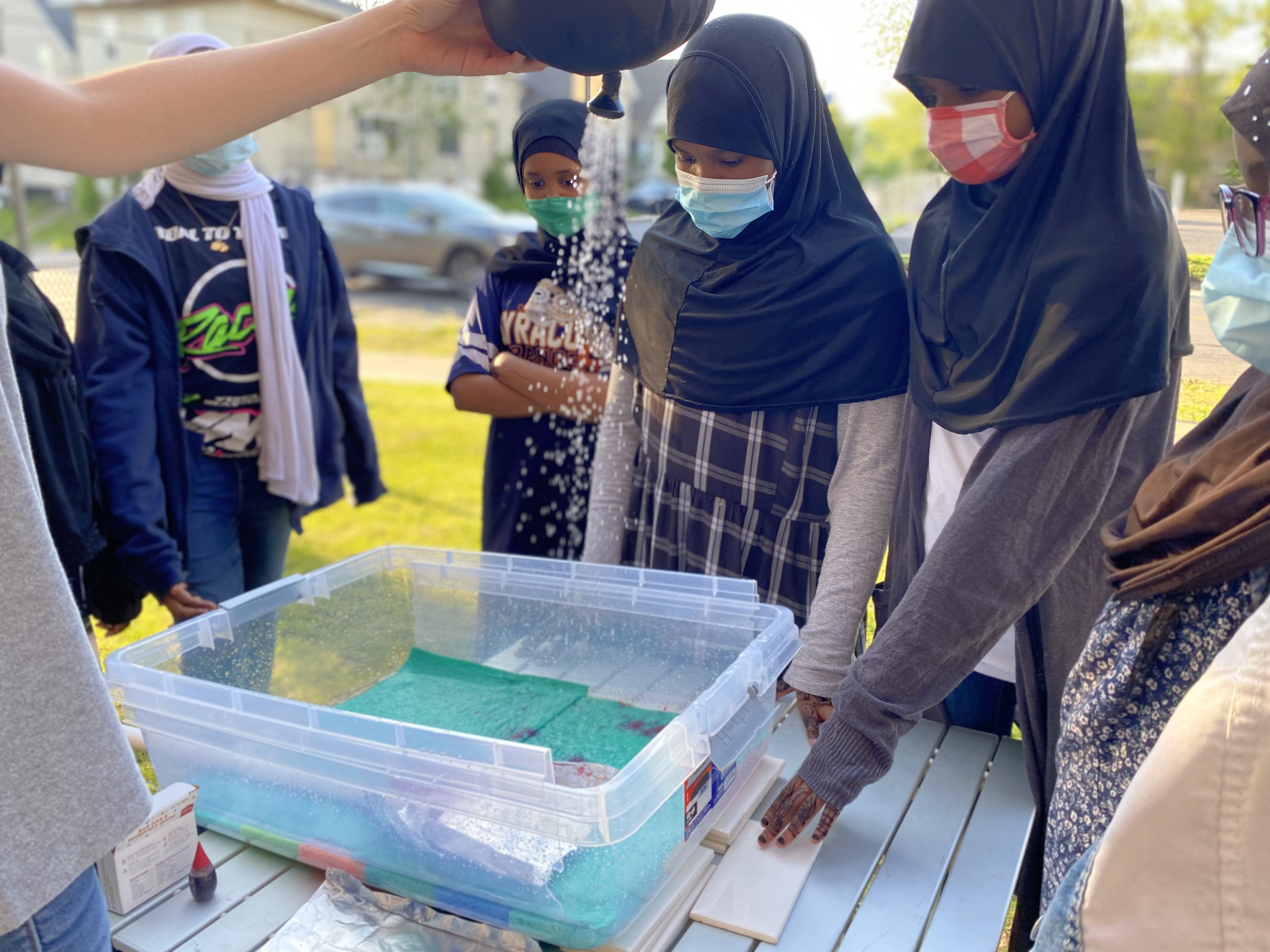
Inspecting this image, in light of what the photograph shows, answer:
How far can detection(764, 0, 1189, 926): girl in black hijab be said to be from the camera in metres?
1.21

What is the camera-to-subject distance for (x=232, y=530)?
2.21m

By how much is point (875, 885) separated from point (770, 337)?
2.73 feet

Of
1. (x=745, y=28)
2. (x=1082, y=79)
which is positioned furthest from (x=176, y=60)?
(x=1082, y=79)

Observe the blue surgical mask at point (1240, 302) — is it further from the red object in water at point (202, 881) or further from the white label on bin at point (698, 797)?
the red object in water at point (202, 881)

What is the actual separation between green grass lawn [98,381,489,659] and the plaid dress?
6.25 feet

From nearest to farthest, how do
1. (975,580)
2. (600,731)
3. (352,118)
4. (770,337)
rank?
(975,580) → (600,731) → (770,337) → (352,118)

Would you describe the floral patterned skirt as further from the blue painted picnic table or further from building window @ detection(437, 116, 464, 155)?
building window @ detection(437, 116, 464, 155)

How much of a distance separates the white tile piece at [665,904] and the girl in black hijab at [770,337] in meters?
0.35

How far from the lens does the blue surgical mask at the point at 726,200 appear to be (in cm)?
152

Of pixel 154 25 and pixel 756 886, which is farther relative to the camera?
pixel 154 25

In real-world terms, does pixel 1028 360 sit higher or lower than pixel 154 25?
lower

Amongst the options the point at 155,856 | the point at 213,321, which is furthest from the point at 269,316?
the point at 155,856

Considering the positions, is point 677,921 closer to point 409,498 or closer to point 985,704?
point 985,704

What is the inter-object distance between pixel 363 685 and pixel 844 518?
0.90m
